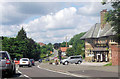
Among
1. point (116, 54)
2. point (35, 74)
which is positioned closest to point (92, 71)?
point (35, 74)

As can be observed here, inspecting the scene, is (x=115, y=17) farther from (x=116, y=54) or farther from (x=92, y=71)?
(x=92, y=71)

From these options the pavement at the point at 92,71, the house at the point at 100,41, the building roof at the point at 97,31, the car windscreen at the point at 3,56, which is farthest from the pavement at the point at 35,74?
the building roof at the point at 97,31

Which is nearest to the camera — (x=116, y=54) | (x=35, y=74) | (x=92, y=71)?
(x=35, y=74)

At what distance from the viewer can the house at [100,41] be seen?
195 feet

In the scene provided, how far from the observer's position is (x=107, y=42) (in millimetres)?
60094

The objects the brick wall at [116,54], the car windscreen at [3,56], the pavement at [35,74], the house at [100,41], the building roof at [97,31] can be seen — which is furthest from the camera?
the building roof at [97,31]

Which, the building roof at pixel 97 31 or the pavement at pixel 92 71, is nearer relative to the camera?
the pavement at pixel 92 71

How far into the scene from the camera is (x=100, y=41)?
208 ft

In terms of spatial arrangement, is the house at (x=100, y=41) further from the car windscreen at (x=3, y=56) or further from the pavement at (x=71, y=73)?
the car windscreen at (x=3, y=56)

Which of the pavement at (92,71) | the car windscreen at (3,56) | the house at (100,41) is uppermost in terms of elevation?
the house at (100,41)

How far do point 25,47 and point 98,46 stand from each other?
44484 mm

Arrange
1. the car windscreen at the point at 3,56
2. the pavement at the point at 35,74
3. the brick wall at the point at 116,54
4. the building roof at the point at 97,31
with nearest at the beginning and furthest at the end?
the car windscreen at the point at 3,56
the pavement at the point at 35,74
the brick wall at the point at 116,54
the building roof at the point at 97,31

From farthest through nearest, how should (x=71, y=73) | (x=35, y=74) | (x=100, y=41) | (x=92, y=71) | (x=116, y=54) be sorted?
(x=100, y=41)
(x=116, y=54)
(x=92, y=71)
(x=71, y=73)
(x=35, y=74)

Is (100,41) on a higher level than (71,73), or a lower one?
higher
